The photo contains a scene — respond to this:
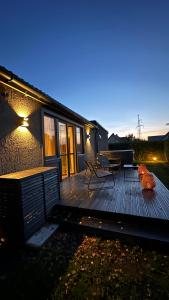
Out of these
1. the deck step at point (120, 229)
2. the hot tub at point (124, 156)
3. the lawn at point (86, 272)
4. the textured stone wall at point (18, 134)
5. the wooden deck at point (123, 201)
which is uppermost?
the textured stone wall at point (18, 134)

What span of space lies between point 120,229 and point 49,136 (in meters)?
4.18

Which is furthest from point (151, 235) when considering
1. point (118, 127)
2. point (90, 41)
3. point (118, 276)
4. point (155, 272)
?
point (118, 127)

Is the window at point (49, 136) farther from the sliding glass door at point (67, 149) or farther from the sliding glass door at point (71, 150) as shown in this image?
the sliding glass door at point (71, 150)

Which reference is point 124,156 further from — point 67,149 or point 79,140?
point 67,149

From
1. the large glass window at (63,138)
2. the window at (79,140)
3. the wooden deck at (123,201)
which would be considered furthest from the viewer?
the window at (79,140)

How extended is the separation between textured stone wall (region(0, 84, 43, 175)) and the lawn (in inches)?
72.2

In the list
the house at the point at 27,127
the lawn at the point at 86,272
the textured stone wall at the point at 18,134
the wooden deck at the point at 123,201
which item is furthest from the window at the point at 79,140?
the lawn at the point at 86,272

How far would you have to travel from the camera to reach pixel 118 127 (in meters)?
67.4

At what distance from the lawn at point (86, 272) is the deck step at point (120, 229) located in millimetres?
156

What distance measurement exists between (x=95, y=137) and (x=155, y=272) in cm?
1223

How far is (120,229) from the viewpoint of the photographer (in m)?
3.14

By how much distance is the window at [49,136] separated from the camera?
611 centimetres

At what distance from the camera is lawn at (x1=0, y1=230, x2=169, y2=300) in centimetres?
200

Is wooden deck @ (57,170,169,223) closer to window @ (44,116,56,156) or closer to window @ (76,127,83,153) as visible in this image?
window @ (44,116,56,156)
